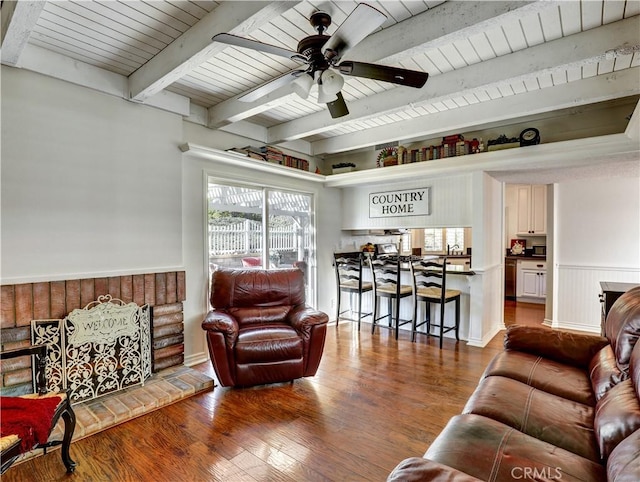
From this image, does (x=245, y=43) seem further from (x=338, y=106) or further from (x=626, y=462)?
(x=626, y=462)

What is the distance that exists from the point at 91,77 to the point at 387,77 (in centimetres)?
245

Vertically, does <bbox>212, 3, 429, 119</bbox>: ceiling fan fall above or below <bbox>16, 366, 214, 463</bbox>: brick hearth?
above

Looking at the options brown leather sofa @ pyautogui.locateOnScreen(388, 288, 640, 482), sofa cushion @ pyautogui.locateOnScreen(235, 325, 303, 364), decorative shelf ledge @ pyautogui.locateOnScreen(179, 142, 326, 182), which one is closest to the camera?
brown leather sofa @ pyautogui.locateOnScreen(388, 288, 640, 482)

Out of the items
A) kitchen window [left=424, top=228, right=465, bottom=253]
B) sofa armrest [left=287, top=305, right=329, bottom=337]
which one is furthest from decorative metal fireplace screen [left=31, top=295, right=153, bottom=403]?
kitchen window [left=424, top=228, right=465, bottom=253]

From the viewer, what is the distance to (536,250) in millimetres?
6840

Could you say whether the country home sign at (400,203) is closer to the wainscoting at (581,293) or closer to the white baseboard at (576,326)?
the wainscoting at (581,293)

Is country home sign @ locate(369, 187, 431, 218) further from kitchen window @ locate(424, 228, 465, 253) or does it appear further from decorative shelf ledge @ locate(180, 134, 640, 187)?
kitchen window @ locate(424, 228, 465, 253)

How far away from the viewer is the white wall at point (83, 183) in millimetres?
2410

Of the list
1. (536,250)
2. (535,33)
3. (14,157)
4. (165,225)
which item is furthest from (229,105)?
(536,250)

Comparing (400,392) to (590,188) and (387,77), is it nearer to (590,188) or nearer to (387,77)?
(387,77)

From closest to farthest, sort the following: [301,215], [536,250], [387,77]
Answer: [387,77] < [301,215] < [536,250]

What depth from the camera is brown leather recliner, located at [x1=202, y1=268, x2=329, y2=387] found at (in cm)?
282

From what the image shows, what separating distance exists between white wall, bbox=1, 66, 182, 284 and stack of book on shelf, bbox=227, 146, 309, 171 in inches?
29.4

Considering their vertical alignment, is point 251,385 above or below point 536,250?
below
